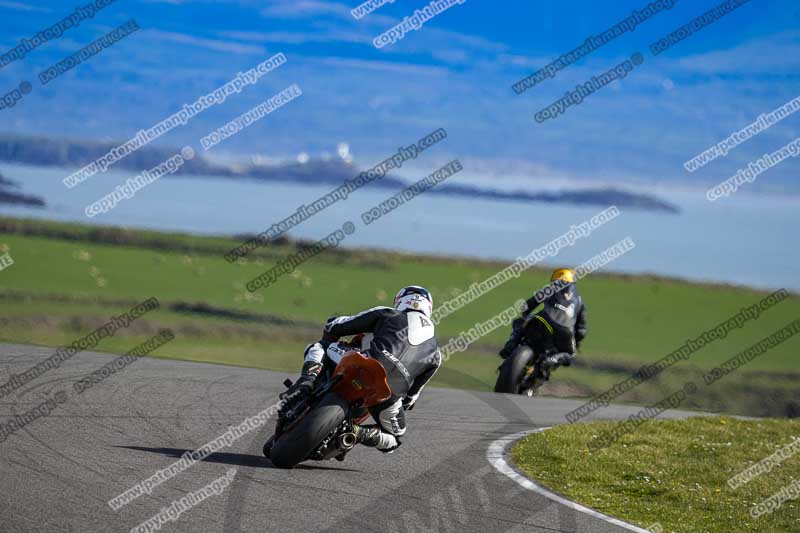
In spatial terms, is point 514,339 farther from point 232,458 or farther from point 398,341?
point 232,458

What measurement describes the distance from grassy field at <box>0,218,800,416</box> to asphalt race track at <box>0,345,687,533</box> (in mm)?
12116

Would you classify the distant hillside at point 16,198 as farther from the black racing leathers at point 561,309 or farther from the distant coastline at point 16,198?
the black racing leathers at point 561,309

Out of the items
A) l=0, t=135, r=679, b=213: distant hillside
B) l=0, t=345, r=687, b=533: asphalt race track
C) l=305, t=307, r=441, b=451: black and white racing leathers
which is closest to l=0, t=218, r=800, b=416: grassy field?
l=0, t=345, r=687, b=533: asphalt race track

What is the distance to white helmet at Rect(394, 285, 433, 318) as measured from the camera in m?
11.2

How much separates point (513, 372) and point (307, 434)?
8003mm

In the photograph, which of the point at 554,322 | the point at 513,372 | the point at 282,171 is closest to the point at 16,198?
the point at 554,322

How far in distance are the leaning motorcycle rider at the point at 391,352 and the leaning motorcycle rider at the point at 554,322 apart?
24.0 feet

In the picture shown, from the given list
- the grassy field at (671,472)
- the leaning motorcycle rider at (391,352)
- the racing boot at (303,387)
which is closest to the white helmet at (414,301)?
the leaning motorcycle rider at (391,352)

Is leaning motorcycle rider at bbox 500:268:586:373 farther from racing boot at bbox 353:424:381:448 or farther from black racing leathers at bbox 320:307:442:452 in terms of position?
racing boot at bbox 353:424:381:448

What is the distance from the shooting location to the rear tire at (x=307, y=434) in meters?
10.3

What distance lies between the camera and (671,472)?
12.9 meters

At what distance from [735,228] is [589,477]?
128685mm

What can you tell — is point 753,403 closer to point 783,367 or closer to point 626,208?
point 783,367

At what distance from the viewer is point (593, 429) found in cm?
1498
